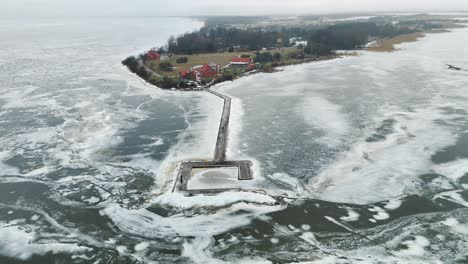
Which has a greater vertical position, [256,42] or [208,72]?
[256,42]

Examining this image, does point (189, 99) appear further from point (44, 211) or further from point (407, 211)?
point (407, 211)

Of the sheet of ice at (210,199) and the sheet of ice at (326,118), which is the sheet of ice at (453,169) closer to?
the sheet of ice at (326,118)

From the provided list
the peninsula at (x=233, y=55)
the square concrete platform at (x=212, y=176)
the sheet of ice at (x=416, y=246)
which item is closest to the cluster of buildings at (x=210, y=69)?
the peninsula at (x=233, y=55)

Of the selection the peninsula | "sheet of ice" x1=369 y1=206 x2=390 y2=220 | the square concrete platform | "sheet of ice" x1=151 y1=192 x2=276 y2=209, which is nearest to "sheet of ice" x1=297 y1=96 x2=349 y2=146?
the square concrete platform

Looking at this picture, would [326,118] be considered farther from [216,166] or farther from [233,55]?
[233,55]

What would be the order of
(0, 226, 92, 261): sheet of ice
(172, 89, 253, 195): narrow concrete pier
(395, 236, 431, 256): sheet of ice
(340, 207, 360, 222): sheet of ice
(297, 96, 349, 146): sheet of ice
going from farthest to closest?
(297, 96, 349, 146): sheet of ice < (172, 89, 253, 195): narrow concrete pier < (340, 207, 360, 222): sheet of ice < (0, 226, 92, 261): sheet of ice < (395, 236, 431, 256): sheet of ice

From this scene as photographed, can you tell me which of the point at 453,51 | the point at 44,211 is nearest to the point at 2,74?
the point at 44,211

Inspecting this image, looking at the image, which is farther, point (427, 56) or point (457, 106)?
point (427, 56)

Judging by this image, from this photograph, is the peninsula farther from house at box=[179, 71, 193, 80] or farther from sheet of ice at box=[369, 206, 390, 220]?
sheet of ice at box=[369, 206, 390, 220]

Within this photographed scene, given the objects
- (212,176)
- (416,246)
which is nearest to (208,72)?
(212,176)

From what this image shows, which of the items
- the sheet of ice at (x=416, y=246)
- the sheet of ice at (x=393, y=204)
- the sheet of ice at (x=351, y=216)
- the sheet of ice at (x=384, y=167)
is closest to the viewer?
the sheet of ice at (x=416, y=246)

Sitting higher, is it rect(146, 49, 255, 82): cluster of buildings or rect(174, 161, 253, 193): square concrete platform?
rect(146, 49, 255, 82): cluster of buildings
